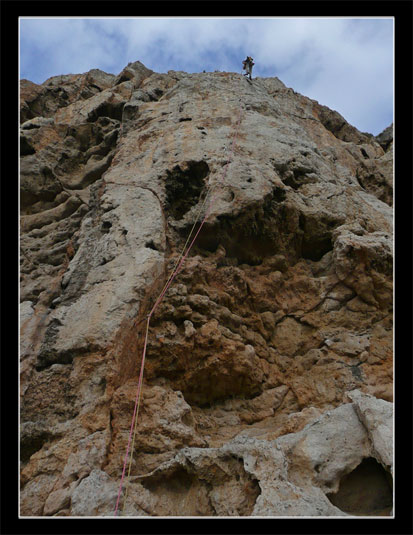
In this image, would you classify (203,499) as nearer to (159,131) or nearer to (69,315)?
(69,315)

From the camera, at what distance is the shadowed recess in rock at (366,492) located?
13.0ft

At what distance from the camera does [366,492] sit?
409cm

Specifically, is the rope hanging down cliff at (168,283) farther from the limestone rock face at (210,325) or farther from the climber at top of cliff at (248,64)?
the climber at top of cliff at (248,64)

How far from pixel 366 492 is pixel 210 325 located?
2.87 m

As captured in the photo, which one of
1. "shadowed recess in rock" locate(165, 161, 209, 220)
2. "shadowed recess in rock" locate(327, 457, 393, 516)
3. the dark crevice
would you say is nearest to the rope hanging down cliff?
"shadowed recess in rock" locate(165, 161, 209, 220)

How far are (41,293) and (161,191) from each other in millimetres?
2822

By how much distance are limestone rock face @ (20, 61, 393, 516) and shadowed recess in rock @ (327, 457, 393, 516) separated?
15 mm

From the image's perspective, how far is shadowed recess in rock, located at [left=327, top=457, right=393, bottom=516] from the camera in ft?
13.0

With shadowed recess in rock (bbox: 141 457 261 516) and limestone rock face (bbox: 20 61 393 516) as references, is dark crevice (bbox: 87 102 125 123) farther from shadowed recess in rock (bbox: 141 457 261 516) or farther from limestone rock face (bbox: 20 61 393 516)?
shadowed recess in rock (bbox: 141 457 261 516)

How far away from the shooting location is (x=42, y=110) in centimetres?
1455

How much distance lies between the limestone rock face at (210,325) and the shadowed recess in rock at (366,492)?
1 centimetres

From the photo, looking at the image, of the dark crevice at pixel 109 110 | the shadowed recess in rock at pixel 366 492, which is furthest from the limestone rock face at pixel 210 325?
the dark crevice at pixel 109 110

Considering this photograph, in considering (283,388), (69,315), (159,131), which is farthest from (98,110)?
(283,388)

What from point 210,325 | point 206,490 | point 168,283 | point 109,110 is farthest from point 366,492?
point 109,110
